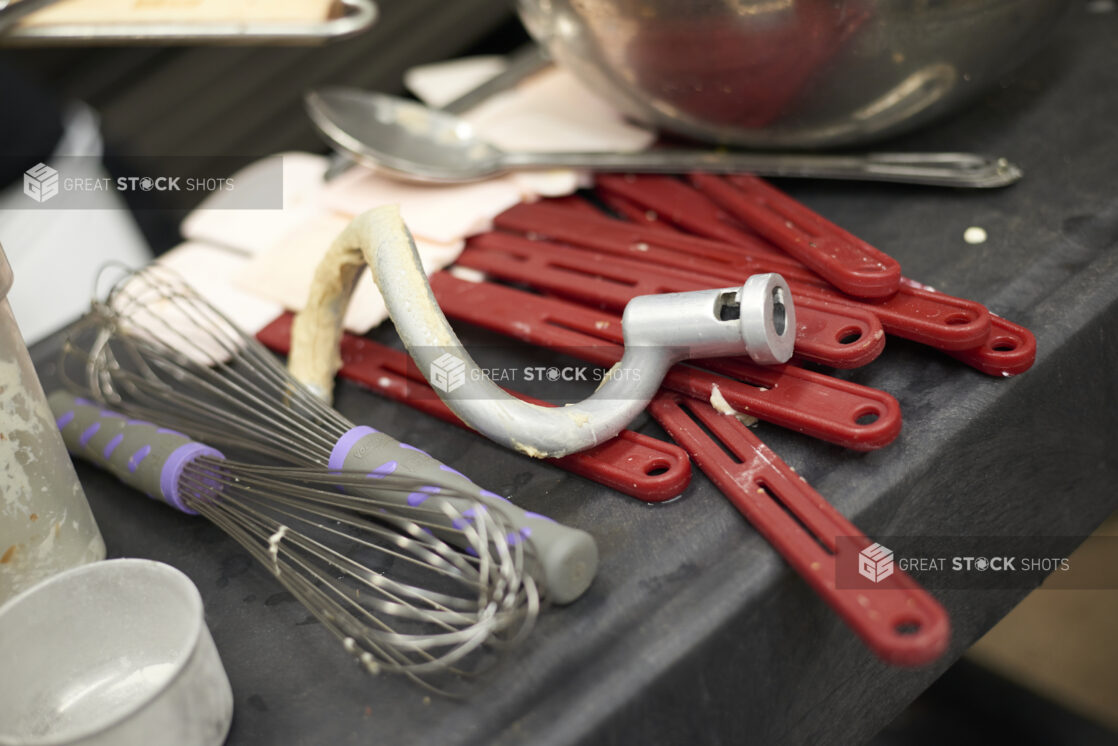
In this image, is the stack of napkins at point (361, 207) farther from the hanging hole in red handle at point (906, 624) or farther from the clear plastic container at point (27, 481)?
the hanging hole in red handle at point (906, 624)

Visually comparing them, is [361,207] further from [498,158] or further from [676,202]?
[676,202]

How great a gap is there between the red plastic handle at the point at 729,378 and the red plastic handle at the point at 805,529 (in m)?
0.01

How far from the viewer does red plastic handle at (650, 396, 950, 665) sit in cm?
35

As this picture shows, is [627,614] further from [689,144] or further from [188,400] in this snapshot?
[689,144]

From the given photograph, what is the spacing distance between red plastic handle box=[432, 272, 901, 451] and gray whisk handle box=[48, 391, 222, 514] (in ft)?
0.58

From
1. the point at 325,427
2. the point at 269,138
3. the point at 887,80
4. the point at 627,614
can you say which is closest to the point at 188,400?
the point at 325,427

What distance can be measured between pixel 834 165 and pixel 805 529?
11.9 inches

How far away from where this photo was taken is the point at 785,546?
40 centimetres

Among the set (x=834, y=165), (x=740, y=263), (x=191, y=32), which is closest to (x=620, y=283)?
(x=740, y=263)

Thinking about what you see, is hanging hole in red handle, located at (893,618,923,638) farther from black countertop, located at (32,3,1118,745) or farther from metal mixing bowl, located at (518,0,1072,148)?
metal mixing bowl, located at (518,0,1072,148)

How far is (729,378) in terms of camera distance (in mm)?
488

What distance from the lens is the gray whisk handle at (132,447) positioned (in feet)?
1.65

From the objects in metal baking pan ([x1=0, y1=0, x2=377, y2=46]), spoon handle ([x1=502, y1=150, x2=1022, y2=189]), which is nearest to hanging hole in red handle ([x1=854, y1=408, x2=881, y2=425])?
spoon handle ([x1=502, y1=150, x2=1022, y2=189])

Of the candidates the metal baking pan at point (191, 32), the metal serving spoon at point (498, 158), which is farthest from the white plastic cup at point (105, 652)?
the metal serving spoon at point (498, 158)
